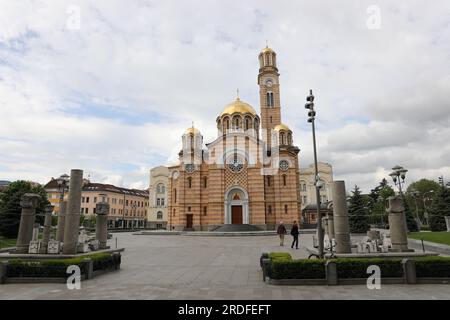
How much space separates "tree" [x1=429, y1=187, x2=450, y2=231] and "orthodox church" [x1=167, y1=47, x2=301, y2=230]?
15.5 m

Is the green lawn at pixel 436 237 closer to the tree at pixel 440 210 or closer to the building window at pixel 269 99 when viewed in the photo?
the tree at pixel 440 210

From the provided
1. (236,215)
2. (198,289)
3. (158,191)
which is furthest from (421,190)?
(198,289)

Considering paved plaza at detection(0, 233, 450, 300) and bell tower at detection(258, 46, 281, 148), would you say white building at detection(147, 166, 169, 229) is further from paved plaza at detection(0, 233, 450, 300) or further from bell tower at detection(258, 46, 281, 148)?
paved plaza at detection(0, 233, 450, 300)

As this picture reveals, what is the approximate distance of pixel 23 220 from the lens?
14078mm

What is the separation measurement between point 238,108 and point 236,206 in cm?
1448

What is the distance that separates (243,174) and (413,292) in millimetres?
33161

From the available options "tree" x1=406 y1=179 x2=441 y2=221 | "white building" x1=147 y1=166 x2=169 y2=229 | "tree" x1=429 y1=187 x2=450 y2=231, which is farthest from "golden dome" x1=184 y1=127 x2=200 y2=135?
"tree" x1=406 y1=179 x2=441 y2=221

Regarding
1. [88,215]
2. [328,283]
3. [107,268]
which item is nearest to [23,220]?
[107,268]

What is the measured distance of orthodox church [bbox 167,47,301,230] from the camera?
39.9 m

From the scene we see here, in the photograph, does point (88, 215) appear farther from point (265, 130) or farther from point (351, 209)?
point (351, 209)

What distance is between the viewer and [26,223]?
46.0 ft

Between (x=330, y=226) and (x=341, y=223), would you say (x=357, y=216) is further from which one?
(x=341, y=223)
